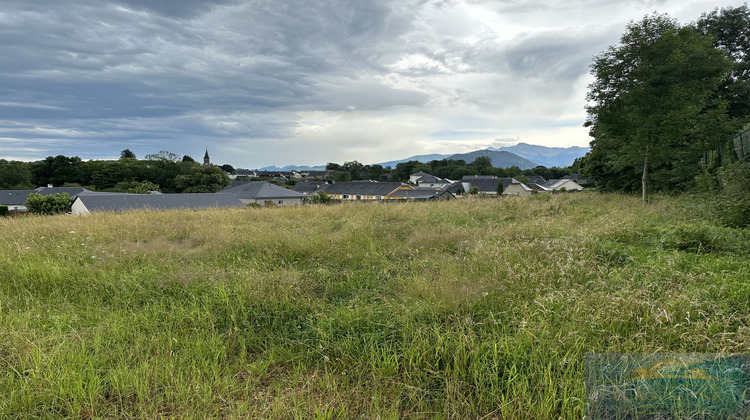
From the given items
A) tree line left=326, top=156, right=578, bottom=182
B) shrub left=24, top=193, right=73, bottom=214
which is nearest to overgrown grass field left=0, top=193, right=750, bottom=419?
shrub left=24, top=193, right=73, bottom=214

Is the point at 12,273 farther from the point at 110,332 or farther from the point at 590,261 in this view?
the point at 590,261

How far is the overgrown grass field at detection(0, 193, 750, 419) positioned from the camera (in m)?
2.07

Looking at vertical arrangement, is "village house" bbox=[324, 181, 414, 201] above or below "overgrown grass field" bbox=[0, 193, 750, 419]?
above

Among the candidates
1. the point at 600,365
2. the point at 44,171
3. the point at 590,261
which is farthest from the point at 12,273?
the point at 44,171

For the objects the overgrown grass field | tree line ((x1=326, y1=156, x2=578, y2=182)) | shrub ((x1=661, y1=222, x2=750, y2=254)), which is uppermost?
tree line ((x1=326, y1=156, x2=578, y2=182))

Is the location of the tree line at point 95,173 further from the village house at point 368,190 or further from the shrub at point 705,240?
the shrub at point 705,240

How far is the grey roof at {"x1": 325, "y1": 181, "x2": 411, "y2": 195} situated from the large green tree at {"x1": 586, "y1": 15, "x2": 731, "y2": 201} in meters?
50.7

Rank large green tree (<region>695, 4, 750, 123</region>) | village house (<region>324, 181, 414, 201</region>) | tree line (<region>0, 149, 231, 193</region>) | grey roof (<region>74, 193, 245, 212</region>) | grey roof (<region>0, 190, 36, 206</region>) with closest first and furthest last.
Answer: large green tree (<region>695, 4, 750, 123</region>), grey roof (<region>74, 193, 245, 212</region>), grey roof (<region>0, 190, 36, 206</region>), village house (<region>324, 181, 414, 201</region>), tree line (<region>0, 149, 231, 193</region>)

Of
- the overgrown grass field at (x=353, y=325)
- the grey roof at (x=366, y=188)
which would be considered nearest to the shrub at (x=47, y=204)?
the overgrown grass field at (x=353, y=325)

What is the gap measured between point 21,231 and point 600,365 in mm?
11300

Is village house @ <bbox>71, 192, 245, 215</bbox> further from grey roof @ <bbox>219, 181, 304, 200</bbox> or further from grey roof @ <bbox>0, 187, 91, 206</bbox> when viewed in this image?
grey roof @ <bbox>0, 187, 91, 206</bbox>

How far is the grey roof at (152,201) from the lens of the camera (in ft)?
102

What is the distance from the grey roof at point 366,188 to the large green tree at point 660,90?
50.7 meters

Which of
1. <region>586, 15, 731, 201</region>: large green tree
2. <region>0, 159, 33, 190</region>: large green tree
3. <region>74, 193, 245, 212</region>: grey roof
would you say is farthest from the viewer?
<region>0, 159, 33, 190</region>: large green tree
